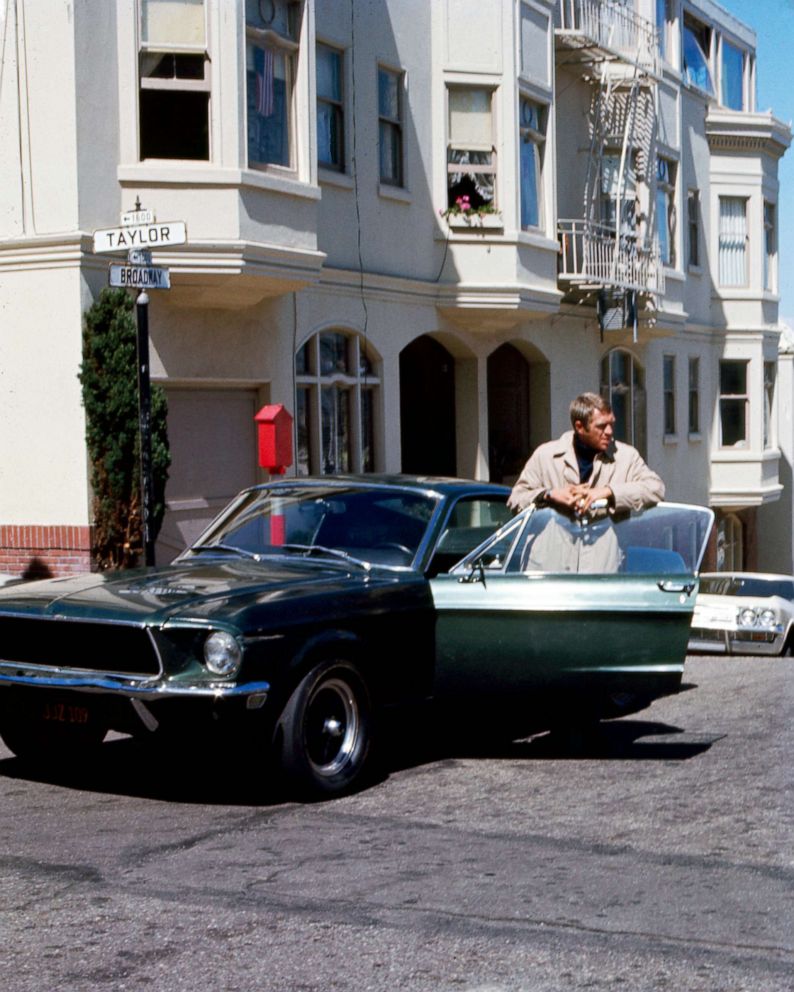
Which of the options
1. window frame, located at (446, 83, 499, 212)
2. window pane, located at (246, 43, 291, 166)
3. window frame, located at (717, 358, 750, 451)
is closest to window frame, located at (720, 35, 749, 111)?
window frame, located at (717, 358, 750, 451)

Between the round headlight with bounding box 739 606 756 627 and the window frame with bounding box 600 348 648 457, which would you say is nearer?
the round headlight with bounding box 739 606 756 627

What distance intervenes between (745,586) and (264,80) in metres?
7.43

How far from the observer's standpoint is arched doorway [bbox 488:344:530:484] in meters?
24.6

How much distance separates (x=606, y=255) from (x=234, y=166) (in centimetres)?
982

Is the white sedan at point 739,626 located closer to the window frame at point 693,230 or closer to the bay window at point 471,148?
the bay window at point 471,148

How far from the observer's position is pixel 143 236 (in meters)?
11.5

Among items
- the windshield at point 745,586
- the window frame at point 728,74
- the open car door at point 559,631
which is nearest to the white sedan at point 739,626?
the windshield at point 745,586

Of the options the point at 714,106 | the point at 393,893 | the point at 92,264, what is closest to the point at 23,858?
the point at 393,893

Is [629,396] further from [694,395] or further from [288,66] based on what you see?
[288,66]

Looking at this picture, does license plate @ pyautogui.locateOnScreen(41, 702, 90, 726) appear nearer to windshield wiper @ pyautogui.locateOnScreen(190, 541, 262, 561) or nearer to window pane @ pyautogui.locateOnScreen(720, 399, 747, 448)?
windshield wiper @ pyautogui.locateOnScreen(190, 541, 262, 561)

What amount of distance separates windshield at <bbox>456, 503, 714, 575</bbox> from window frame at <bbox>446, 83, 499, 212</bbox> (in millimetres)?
12667

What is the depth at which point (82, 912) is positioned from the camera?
219 inches

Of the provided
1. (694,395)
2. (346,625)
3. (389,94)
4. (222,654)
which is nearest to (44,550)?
(389,94)

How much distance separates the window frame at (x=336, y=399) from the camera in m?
18.9
